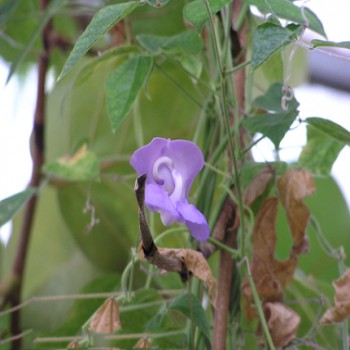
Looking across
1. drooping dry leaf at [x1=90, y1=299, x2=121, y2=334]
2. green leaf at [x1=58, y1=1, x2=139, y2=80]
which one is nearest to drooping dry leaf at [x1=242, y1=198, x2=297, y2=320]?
drooping dry leaf at [x1=90, y1=299, x2=121, y2=334]

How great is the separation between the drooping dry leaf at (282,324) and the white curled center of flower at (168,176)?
16cm

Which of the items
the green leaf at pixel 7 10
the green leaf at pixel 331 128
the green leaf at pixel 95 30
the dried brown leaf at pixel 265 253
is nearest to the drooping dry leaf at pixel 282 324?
the dried brown leaf at pixel 265 253

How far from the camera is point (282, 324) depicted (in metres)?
0.53

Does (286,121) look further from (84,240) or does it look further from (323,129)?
(84,240)

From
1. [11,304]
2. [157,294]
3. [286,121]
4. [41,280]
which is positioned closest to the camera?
[286,121]

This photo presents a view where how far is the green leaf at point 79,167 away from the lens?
62 cm

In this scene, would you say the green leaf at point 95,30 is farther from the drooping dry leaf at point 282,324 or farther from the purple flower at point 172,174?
the drooping dry leaf at point 282,324

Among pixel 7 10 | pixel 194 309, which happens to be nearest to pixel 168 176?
pixel 194 309

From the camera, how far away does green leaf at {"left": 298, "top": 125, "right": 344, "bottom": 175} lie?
561 mm

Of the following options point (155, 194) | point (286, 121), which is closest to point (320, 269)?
point (286, 121)

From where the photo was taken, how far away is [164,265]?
408mm

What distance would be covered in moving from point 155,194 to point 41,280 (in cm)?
57

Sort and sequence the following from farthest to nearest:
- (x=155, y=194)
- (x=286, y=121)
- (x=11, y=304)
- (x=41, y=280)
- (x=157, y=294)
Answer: (x=41, y=280), (x=11, y=304), (x=157, y=294), (x=286, y=121), (x=155, y=194)

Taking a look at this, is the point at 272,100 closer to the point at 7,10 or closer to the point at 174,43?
the point at 174,43
